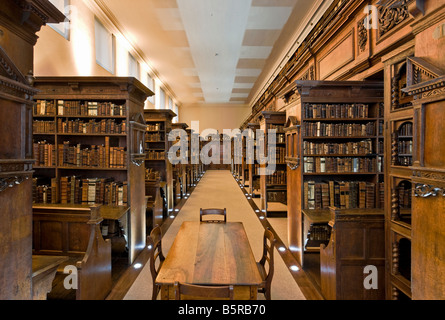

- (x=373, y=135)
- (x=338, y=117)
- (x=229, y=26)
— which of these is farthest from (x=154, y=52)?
(x=373, y=135)

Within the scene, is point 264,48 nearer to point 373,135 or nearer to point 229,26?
point 229,26

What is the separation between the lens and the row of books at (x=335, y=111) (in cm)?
367

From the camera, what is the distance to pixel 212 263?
5.96 ft

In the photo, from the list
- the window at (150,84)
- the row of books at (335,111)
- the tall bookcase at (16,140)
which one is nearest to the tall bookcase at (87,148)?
the tall bookcase at (16,140)

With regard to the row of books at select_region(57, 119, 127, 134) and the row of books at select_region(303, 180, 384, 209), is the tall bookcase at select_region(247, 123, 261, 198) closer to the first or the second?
the row of books at select_region(303, 180, 384, 209)

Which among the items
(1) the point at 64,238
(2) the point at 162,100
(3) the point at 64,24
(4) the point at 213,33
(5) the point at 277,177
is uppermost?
(4) the point at 213,33

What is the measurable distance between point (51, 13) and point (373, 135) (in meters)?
4.18

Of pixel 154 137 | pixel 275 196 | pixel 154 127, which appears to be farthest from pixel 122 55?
pixel 275 196

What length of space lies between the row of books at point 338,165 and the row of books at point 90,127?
9.66 ft

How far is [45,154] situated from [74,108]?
32.2 inches

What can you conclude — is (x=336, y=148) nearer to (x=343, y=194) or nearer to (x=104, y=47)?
(x=343, y=194)

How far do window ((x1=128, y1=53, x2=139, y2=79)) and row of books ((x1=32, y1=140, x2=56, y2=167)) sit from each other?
4.24m

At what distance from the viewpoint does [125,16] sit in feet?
18.4

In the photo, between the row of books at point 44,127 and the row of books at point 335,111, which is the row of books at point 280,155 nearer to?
the row of books at point 335,111
